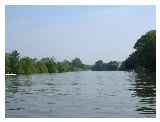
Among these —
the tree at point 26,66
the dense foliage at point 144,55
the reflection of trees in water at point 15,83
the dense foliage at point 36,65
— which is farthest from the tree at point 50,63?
the dense foliage at point 144,55

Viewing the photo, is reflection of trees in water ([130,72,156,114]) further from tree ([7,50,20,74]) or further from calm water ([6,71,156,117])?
tree ([7,50,20,74])

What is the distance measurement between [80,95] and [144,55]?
61 centimetres

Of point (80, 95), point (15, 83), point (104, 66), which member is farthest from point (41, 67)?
point (104, 66)

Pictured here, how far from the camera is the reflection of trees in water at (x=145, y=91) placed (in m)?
3.82

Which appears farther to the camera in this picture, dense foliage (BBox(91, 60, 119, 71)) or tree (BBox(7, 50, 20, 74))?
dense foliage (BBox(91, 60, 119, 71))

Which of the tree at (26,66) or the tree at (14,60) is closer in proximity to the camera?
the tree at (14,60)

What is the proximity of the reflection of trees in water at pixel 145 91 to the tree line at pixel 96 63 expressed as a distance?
0.29 feet

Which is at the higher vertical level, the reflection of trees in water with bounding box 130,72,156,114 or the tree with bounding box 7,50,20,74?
the tree with bounding box 7,50,20,74

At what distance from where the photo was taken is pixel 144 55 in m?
3.91

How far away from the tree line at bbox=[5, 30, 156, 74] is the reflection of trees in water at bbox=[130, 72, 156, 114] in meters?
0.09

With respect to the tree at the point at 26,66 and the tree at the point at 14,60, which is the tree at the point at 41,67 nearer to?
the tree at the point at 26,66

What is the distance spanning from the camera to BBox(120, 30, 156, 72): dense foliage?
3789mm

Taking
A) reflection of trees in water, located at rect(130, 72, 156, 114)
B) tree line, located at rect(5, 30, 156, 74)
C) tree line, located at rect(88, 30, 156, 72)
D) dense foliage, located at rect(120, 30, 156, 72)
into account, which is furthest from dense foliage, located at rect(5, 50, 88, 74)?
reflection of trees in water, located at rect(130, 72, 156, 114)
